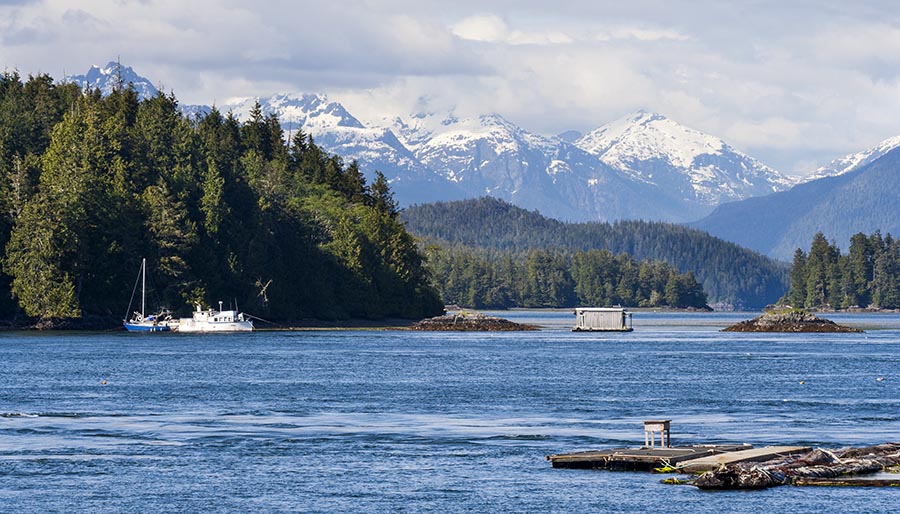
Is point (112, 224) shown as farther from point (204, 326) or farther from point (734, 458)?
point (734, 458)

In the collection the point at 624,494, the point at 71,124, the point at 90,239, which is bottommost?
the point at 624,494

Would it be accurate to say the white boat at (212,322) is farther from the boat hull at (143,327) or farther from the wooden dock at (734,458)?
the wooden dock at (734,458)

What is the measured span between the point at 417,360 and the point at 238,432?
2379 inches

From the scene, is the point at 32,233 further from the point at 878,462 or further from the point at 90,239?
the point at 878,462

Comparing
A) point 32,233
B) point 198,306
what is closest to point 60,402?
point 32,233

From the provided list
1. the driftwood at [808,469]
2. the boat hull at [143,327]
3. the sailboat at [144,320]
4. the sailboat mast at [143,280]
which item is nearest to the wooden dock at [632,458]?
the driftwood at [808,469]

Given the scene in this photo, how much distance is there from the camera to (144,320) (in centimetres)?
18212

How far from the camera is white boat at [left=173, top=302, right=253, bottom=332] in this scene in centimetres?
18488

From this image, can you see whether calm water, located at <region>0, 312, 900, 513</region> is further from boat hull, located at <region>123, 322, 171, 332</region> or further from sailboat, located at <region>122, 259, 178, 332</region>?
sailboat, located at <region>122, 259, 178, 332</region>

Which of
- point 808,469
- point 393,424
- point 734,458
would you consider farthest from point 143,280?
point 808,469

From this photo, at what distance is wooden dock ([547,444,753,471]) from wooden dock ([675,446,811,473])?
0.57 metres

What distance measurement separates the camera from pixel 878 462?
53.6 m

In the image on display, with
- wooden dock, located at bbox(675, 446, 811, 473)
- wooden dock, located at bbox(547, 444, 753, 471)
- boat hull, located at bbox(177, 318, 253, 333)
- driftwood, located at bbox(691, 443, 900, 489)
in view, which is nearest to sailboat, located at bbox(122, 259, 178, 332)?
boat hull, located at bbox(177, 318, 253, 333)

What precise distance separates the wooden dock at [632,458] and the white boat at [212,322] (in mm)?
133376
